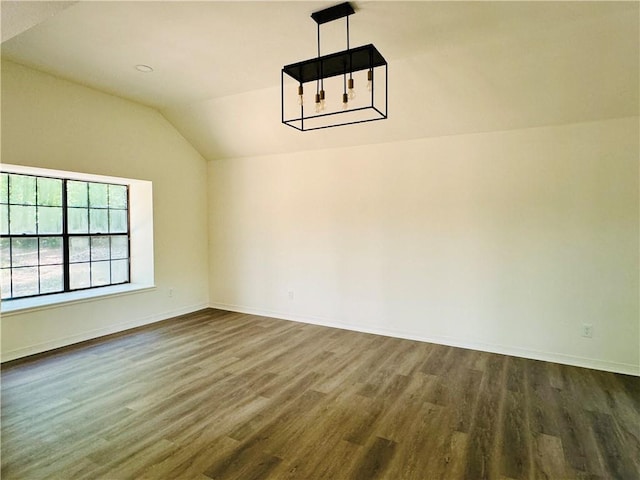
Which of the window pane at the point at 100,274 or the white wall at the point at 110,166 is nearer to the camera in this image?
the white wall at the point at 110,166

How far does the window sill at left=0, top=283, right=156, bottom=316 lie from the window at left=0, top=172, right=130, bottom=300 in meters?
0.13

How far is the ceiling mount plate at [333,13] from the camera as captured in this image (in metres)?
2.49

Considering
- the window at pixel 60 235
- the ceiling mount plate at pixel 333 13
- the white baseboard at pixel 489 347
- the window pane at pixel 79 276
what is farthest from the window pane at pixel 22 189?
the ceiling mount plate at pixel 333 13

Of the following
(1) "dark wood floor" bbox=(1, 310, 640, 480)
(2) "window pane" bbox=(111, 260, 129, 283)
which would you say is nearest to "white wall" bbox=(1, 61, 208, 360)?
(1) "dark wood floor" bbox=(1, 310, 640, 480)

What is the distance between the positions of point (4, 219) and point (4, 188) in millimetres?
343

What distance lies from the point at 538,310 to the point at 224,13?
4.02 metres

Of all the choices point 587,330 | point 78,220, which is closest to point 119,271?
point 78,220

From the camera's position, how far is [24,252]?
13.4ft

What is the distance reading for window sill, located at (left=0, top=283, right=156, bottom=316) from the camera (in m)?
3.71

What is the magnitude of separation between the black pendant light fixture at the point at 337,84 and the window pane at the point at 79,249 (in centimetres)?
309

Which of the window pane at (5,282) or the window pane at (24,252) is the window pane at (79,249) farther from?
the window pane at (5,282)

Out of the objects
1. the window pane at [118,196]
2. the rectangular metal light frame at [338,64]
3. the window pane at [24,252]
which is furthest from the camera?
the window pane at [118,196]

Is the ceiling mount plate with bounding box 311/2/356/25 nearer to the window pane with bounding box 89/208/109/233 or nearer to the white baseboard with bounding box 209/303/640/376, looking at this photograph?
the white baseboard with bounding box 209/303/640/376

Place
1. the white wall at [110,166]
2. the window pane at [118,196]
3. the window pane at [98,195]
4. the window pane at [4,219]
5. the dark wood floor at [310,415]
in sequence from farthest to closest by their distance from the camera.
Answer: the window pane at [118,196] → the window pane at [98,195] → the window pane at [4,219] → the white wall at [110,166] → the dark wood floor at [310,415]
